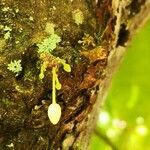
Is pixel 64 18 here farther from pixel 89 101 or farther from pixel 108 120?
pixel 108 120

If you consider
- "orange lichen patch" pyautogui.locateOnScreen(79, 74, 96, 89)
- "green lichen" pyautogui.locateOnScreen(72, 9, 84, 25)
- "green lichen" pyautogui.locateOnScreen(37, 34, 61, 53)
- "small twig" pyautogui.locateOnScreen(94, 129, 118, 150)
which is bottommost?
"small twig" pyautogui.locateOnScreen(94, 129, 118, 150)

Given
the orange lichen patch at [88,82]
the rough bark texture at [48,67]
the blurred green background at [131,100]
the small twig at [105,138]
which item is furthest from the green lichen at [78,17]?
the blurred green background at [131,100]

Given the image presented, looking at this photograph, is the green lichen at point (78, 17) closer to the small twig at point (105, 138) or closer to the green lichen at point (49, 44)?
the green lichen at point (49, 44)

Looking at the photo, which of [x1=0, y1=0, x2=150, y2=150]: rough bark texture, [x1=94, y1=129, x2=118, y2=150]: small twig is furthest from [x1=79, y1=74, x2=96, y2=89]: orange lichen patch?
[x1=94, y1=129, x2=118, y2=150]: small twig

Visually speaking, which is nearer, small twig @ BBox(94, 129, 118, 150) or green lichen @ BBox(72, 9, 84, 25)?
green lichen @ BBox(72, 9, 84, 25)

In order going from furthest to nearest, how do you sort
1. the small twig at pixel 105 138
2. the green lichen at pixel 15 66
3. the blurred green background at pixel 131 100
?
1. the blurred green background at pixel 131 100
2. the small twig at pixel 105 138
3. the green lichen at pixel 15 66

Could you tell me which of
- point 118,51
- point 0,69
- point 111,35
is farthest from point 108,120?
point 0,69

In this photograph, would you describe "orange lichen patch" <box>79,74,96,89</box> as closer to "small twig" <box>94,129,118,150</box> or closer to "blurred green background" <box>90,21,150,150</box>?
"small twig" <box>94,129,118,150</box>
